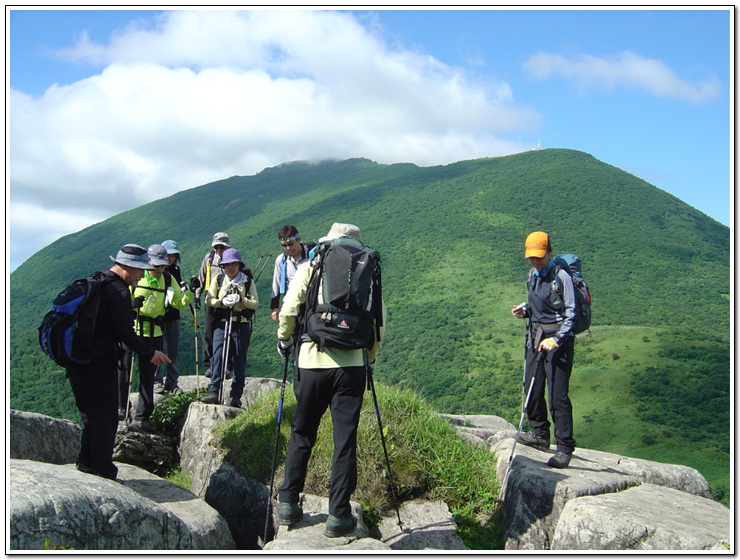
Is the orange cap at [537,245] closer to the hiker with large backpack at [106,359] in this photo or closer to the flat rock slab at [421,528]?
the flat rock slab at [421,528]

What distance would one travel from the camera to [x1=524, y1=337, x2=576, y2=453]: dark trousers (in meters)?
6.48

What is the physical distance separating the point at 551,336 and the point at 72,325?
14.6 ft

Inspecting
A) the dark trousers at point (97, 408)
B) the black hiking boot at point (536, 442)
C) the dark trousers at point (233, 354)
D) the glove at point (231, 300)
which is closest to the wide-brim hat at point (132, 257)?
the dark trousers at point (97, 408)

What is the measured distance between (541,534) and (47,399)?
61.6 feet

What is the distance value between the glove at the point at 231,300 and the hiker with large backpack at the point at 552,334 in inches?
141

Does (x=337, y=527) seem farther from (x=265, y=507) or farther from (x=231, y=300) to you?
(x=231, y=300)

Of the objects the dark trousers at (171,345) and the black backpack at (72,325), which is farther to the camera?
the dark trousers at (171,345)

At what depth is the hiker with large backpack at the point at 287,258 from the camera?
25.1 ft

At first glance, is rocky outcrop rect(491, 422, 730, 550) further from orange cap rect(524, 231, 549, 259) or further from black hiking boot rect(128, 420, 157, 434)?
black hiking boot rect(128, 420, 157, 434)

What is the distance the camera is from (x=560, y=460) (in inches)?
261

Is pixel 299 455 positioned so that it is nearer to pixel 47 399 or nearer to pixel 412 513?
pixel 412 513

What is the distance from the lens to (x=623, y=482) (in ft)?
21.7

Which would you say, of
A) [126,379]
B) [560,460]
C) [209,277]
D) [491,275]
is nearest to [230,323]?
[209,277]
